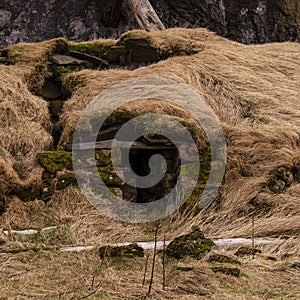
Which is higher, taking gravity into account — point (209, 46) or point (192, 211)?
point (209, 46)

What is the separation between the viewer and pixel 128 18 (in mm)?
11328

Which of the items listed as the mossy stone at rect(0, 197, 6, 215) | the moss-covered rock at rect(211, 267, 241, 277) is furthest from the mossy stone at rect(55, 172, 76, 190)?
the moss-covered rock at rect(211, 267, 241, 277)

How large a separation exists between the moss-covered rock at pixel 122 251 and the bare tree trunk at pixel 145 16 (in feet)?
20.1

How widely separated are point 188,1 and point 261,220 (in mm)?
7357

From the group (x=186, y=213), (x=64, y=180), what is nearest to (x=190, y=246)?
(x=186, y=213)

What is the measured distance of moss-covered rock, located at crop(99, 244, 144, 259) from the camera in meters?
4.96

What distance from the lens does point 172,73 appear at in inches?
324

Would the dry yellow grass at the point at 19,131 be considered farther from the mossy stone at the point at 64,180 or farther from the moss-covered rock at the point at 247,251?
the moss-covered rock at the point at 247,251

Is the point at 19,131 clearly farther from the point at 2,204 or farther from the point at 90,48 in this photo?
the point at 90,48

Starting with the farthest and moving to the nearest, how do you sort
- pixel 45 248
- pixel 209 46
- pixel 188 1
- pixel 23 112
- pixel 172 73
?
pixel 188 1
pixel 209 46
pixel 172 73
pixel 23 112
pixel 45 248

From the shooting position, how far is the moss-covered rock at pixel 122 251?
4.96 metres

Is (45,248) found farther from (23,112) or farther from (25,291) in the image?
(23,112)

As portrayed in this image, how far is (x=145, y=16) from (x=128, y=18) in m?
0.63

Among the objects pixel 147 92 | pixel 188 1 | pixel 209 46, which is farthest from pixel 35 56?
pixel 188 1
